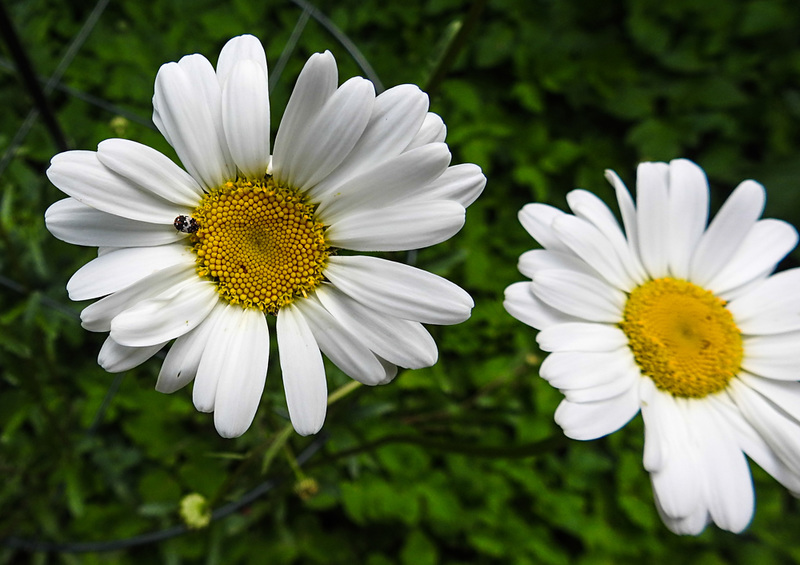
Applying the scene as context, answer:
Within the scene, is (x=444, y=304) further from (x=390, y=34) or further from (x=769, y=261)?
(x=390, y=34)

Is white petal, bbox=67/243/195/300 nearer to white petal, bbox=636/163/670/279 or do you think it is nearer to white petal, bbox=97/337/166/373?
white petal, bbox=97/337/166/373

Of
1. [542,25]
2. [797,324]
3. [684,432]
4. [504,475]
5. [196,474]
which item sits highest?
[542,25]

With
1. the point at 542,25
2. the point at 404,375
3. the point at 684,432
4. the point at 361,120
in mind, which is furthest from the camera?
the point at 542,25

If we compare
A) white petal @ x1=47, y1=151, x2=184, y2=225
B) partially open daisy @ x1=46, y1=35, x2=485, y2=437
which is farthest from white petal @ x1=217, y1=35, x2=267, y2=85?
white petal @ x1=47, y1=151, x2=184, y2=225

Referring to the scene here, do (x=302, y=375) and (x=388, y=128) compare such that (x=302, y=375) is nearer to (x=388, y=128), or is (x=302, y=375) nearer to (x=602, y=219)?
(x=388, y=128)

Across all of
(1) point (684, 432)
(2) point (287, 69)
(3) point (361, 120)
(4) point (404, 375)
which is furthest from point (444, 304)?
(2) point (287, 69)

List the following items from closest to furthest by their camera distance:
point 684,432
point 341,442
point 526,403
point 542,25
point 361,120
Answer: point 361,120 → point 684,432 → point 341,442 → point 526,403 → point 542,25
